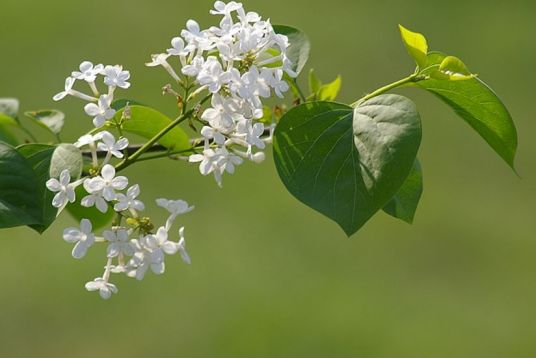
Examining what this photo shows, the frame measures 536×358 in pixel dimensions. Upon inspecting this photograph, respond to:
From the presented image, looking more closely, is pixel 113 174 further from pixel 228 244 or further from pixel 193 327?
pixel 228 244

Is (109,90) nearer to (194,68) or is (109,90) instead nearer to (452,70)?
(194,68)

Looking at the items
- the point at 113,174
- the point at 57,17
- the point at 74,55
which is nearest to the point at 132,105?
the point at 113,174

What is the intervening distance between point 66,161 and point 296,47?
261mm

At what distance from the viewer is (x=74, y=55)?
5309mm

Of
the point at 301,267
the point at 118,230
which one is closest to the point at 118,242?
the point at 118,230

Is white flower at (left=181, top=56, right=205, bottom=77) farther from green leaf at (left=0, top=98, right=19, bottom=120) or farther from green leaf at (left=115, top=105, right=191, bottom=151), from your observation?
green leaf at (left=0, top=98, right=19, bottom=120)

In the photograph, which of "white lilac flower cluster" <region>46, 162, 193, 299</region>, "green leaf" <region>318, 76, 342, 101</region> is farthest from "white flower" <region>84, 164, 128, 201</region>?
"green leaf" <region>318, 76, 342, 101</region>

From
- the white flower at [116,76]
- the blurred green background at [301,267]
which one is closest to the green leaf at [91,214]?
the white flower at [116,76]

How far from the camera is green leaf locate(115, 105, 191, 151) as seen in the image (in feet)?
2.44

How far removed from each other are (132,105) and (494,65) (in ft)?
15.8

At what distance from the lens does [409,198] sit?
0.79 meters

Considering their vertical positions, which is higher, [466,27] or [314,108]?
[314,108]

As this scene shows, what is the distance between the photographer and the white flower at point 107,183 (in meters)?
0.65

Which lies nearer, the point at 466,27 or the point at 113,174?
the point at 113,174
